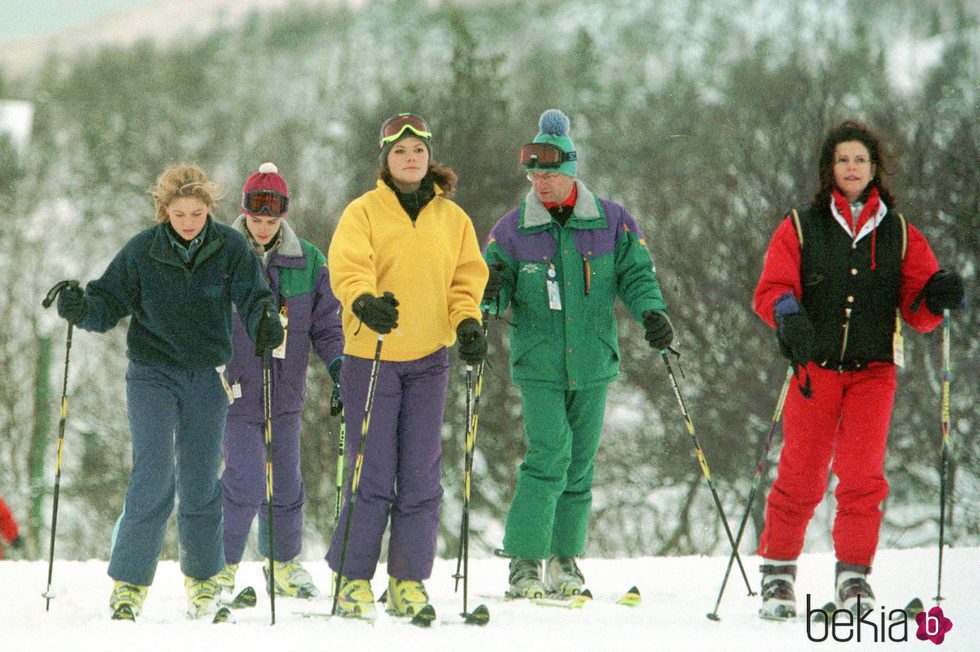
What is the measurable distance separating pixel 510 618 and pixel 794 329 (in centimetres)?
159

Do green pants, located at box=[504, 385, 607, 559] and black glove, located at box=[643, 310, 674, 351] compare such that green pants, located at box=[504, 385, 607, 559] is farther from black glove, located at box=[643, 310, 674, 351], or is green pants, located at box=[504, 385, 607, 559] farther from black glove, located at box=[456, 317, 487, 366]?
black glove, located at box=[456, 317, 487, 366]

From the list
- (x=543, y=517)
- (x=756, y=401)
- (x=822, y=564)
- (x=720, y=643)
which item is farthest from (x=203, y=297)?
(x=756, y=401)

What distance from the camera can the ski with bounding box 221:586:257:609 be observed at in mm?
5680

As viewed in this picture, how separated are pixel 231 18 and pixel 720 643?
36.4 m

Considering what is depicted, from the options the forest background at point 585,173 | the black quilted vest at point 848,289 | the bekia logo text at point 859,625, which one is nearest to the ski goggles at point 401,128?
the black quilted vest at point 848,289

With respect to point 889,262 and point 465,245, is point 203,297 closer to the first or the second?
point 465,245

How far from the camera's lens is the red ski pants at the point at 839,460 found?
5.27 metres

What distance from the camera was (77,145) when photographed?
31.1 meters

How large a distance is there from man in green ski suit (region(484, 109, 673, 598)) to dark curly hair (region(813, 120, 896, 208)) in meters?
0.87

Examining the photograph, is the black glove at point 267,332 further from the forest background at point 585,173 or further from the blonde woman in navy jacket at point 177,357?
the forest background at point 585,173

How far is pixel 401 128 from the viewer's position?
530cm

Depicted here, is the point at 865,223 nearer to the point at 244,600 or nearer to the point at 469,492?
the point at 469,492

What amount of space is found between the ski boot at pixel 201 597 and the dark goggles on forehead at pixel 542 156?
2.30 m

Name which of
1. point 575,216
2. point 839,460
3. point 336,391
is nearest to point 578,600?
point 839,460
